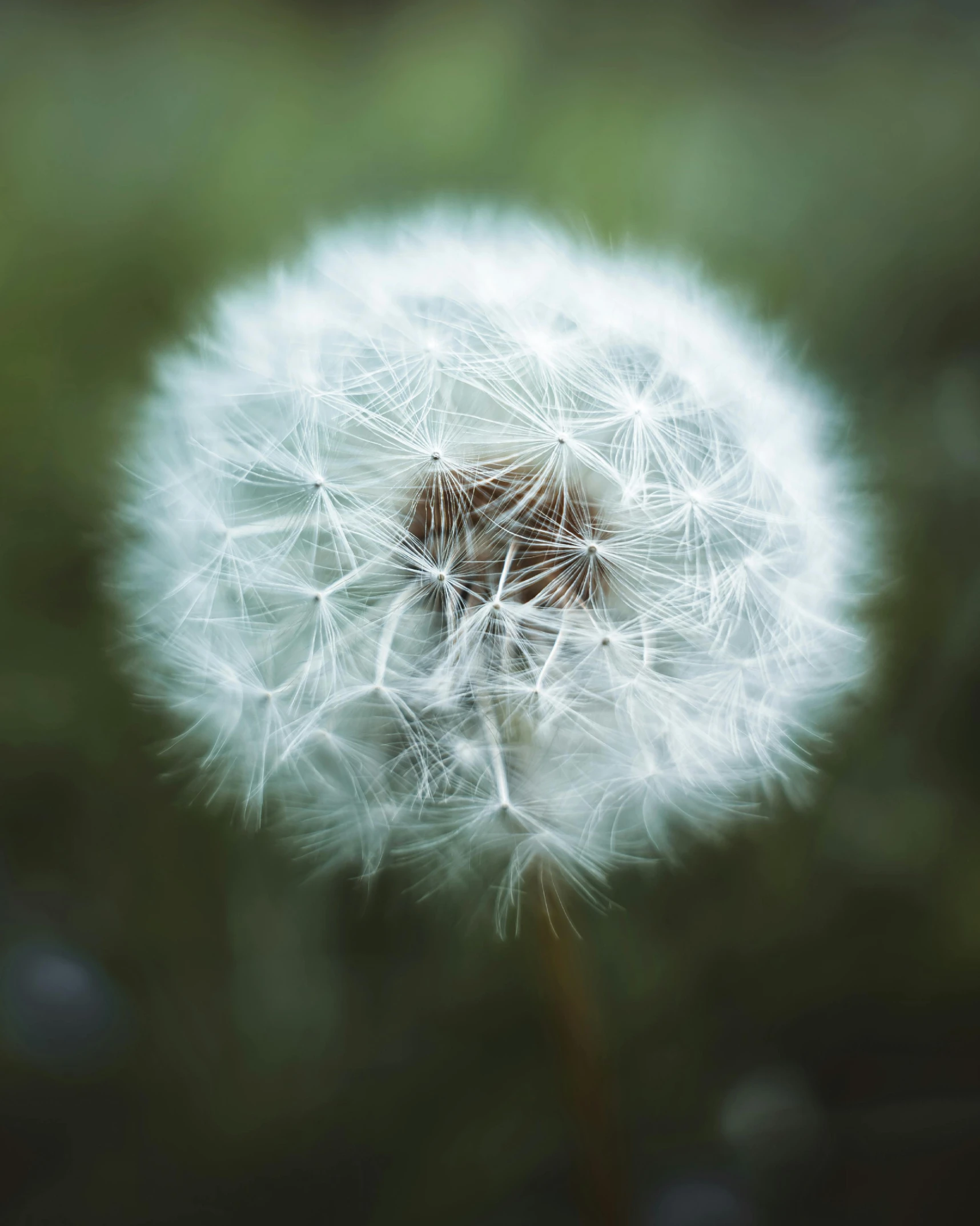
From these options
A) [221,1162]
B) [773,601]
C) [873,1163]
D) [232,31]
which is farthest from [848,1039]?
[232,31]

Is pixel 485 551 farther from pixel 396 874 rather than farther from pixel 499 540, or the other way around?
pixel 396 874

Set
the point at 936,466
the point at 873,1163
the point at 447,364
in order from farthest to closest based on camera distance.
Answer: the point at 936,466
the point at 873,1163
the point at 447,364

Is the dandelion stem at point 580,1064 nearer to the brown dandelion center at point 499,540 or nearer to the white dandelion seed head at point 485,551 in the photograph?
the white dandelion seed head at point 485,551

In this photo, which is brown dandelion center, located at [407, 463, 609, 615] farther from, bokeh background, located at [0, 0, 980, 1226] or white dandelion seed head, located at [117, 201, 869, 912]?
bokeh background, located at [0, 0, 980, 1226]

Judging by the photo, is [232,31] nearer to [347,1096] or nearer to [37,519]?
[37,519]

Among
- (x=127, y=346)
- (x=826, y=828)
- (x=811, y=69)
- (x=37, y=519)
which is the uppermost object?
(x=811, y=69)

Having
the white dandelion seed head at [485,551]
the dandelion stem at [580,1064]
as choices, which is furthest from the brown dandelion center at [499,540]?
the dandelion stem at [580,1064]
